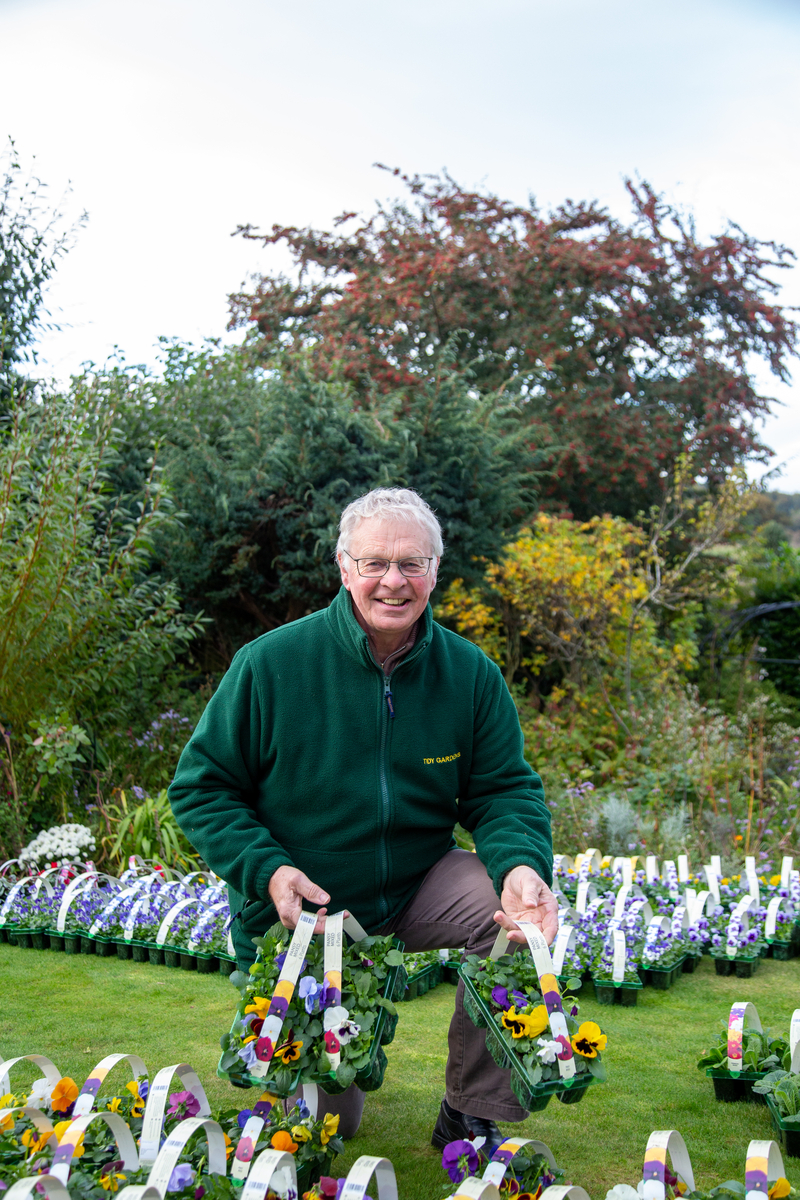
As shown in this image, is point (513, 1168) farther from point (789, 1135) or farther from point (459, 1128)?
point (789, 1135)

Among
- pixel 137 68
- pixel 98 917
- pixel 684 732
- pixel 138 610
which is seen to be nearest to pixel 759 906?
pixel 684 732

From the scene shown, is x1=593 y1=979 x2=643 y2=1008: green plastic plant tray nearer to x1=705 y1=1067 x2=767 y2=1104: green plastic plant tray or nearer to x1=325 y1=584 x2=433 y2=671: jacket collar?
x1=705 y1=1067 x2=767 y2=1104: green plastic plant tray

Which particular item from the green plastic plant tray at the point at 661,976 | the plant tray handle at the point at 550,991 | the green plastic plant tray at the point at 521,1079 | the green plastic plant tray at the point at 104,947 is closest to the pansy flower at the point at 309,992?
the green plastic plant tray at the point at 521,1079

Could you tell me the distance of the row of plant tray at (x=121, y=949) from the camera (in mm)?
3604

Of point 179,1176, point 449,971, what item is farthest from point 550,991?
point 449,971

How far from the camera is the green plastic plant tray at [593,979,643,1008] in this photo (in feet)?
10.7

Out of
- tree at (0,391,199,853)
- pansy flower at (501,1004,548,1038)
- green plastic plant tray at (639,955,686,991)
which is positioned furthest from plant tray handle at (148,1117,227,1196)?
tree at (0,391,199,853)

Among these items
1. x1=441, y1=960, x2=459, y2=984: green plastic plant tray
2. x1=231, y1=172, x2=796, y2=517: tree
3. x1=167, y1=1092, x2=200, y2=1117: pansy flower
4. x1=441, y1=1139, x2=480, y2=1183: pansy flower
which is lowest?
x1=441, y1=960, x2=459, y2=984: green plastic plant tray

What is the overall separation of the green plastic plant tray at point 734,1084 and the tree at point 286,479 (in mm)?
4405

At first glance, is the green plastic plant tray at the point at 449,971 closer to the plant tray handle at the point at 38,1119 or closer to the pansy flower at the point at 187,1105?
the pansy flower at the point at 187,1105

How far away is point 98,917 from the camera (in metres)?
3.85

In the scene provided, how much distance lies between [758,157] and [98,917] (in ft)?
17.4

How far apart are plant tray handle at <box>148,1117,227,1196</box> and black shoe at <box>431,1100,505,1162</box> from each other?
2.03 feet

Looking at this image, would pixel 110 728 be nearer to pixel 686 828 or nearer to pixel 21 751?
pixel 21 751
